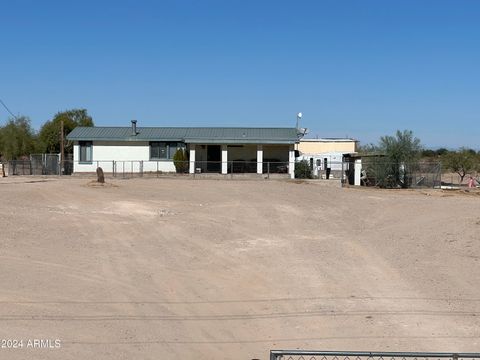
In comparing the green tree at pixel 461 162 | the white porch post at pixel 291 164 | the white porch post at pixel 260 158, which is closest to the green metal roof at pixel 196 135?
the white porch post at pixel 260 158

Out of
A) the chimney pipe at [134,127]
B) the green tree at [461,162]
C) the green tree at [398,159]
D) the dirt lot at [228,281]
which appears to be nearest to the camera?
the dirt lot at [228,281]

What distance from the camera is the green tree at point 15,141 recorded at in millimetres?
72125

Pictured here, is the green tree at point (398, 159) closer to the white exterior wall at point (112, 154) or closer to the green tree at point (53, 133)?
the white exterior wall at point (112, 154)

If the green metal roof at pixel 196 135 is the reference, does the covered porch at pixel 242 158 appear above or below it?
below

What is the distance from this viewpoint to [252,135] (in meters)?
49.2

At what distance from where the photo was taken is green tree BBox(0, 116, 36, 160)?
72.1 meters

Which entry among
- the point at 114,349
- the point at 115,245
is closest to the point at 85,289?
the point at 114,349

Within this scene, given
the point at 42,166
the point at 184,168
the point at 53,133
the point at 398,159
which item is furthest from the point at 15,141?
the point at 398,159

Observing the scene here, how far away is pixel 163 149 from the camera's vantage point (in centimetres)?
4938

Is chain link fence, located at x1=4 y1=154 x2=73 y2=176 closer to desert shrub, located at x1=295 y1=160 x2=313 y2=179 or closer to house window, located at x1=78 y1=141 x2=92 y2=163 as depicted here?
house window, located at x1=78 y1=141 x2=92 y2=163

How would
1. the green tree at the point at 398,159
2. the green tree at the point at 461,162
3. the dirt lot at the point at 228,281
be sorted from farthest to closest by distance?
the green tree at the point at 461,162 → the green tree at the point at 398,159 → the dirt lot at the point at 228,281

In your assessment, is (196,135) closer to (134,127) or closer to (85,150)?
(134,127)

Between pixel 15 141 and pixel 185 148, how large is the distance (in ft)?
106

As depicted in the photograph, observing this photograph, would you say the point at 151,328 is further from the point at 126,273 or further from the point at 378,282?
the point at 378,282
